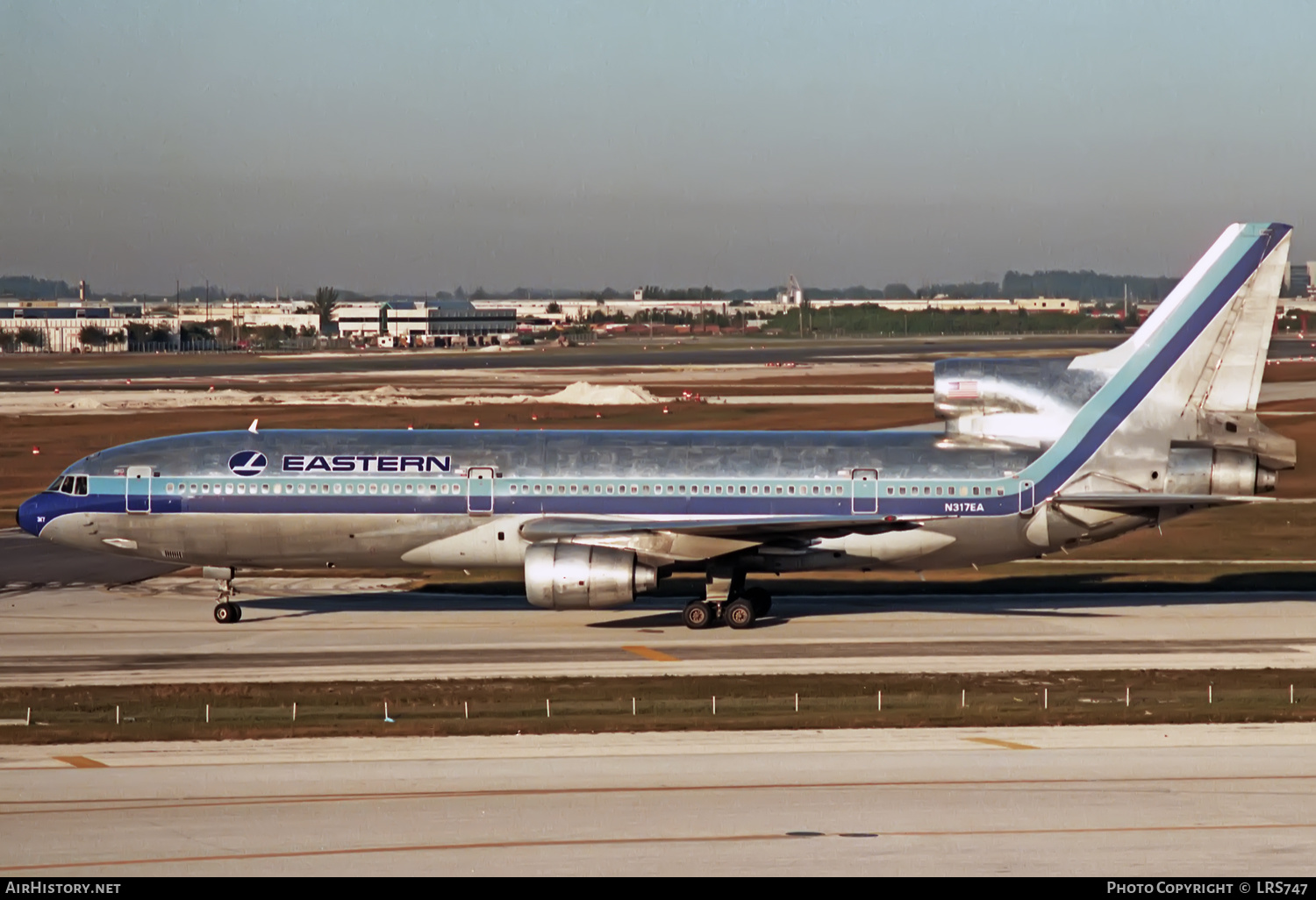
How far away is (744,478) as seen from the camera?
133 ft

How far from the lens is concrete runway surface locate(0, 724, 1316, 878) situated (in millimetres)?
20578

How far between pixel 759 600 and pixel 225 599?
47.8ft

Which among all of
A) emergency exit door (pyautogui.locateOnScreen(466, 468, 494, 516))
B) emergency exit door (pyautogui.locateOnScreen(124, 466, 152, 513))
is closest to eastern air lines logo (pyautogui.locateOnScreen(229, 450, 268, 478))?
emergency exit door (pyautogui.locateOnScreen(124, 466, 152, 513))

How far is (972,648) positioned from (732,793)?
594 inches

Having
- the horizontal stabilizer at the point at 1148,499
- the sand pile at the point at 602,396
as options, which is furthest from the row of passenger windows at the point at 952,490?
the sand pile at the point at 602,396

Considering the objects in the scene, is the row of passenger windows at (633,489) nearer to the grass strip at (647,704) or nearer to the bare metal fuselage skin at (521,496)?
the bare metal fuselage skin at (521,496)

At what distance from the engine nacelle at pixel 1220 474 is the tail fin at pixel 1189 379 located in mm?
496

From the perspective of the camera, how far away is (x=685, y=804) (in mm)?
23484

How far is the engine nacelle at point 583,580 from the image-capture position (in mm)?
38156

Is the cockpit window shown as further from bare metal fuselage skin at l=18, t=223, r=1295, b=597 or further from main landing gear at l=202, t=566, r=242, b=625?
main landing gear at l=202, t=566, r=242, b=625

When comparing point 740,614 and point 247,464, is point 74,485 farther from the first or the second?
point 740,614

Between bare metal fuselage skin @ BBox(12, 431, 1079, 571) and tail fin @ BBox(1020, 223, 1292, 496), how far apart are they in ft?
4.42

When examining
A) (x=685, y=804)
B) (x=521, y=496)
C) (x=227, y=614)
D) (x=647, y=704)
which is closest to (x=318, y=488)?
(x=227, y=614)

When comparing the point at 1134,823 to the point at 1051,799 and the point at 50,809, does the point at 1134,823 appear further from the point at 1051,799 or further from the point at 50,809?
the point at 50,809
